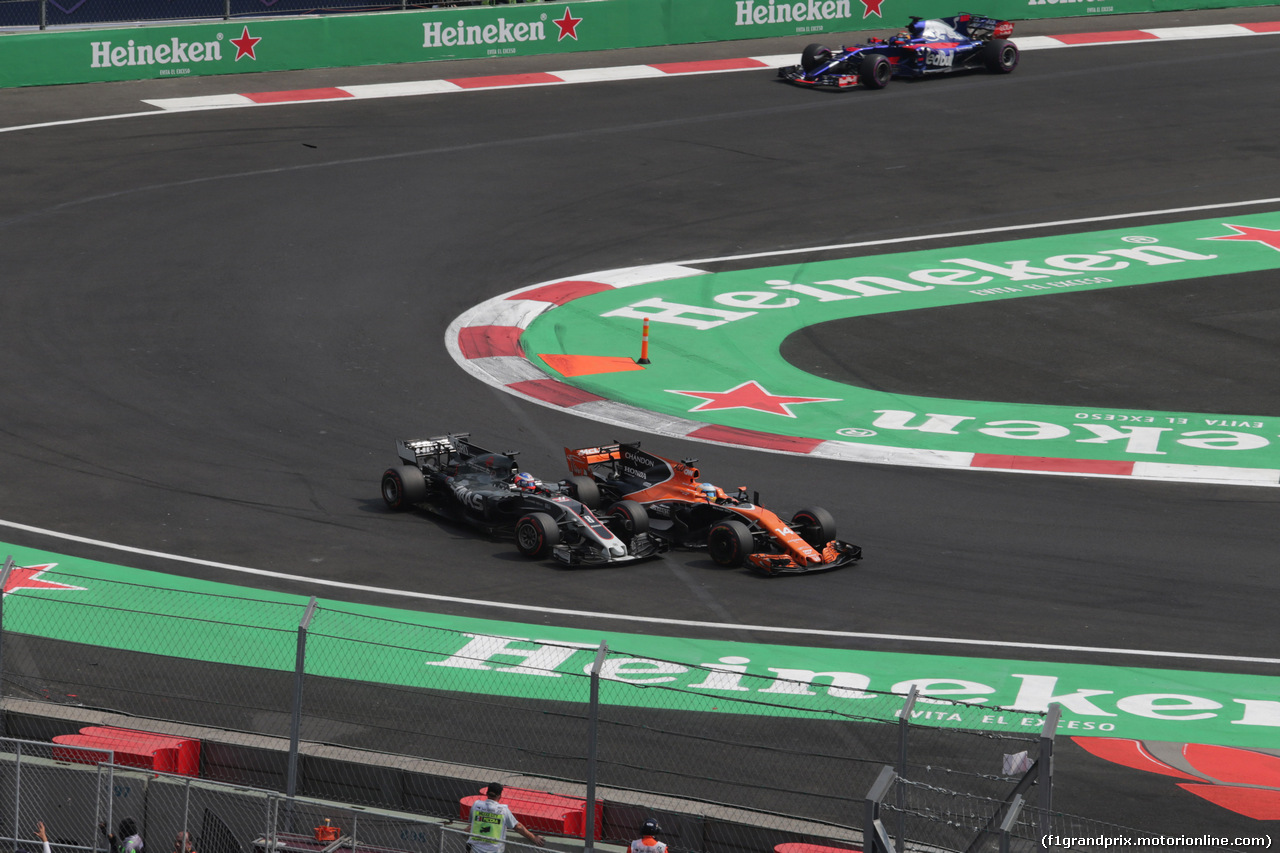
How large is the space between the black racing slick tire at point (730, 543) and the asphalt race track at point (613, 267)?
208mm

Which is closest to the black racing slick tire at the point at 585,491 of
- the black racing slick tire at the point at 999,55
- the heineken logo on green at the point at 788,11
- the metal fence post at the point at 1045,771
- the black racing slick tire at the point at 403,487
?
the black racing slick tire at the point at 403,487

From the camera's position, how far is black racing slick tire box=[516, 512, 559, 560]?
20.6m

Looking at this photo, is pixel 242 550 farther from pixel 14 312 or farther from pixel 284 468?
pixel 14 312

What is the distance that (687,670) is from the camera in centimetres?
1745

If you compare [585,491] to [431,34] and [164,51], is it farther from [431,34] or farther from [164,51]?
[431,34]

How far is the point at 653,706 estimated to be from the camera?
16.5m

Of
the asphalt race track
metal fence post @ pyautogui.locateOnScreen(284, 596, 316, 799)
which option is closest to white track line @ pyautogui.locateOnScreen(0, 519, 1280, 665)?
the asphalt race track

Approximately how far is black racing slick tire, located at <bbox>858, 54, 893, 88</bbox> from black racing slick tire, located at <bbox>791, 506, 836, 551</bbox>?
24198mm

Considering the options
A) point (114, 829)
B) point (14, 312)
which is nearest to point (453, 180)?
point (14, 312)

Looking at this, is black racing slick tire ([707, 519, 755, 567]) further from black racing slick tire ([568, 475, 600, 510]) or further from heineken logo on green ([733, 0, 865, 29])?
heineken logo on green ([733, 0, 865, 29])

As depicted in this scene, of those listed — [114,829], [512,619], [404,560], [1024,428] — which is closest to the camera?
[114,829]

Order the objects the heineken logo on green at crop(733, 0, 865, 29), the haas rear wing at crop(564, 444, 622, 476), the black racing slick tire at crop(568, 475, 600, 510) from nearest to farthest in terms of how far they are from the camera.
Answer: the black racing slick tire at crop(568, 475, 600, 510) < the haas rear wing at crop(564, 444, 622, 476) < the heineken logo on green at crop(733, 0, 865, 29)

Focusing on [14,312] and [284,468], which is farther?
[14,312]

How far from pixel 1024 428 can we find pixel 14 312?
16.3 meters
